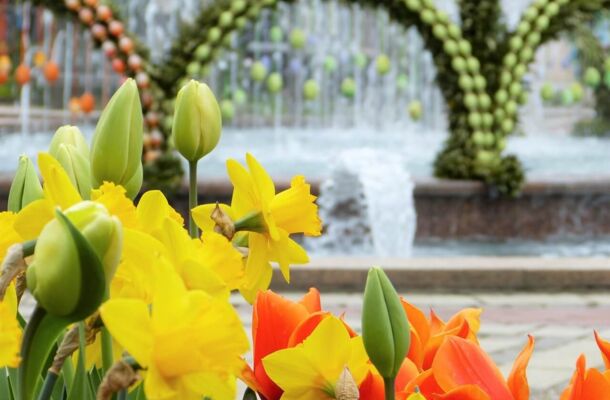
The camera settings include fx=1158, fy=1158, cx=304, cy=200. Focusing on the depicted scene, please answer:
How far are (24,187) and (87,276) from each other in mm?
269

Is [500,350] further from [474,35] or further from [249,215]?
[474,35]

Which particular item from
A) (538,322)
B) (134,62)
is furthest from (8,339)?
(134,62)

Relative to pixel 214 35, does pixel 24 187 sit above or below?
below

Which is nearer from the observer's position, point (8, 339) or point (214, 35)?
point (8, 339)

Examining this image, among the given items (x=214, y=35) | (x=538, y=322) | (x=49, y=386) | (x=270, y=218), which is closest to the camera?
(x=49, y=386)

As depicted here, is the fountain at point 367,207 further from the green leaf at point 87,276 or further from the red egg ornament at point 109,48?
the green leaf at point 87,276

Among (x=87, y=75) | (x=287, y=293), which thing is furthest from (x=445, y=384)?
(x=87, y=75)

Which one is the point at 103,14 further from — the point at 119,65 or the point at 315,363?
the point at 315,363

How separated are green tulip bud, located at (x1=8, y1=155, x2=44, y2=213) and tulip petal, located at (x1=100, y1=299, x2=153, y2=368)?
26cm

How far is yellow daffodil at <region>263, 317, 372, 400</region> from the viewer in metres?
0.63

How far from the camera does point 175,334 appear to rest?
0.51 meters

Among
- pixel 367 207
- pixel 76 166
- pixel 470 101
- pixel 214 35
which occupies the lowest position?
pixel 367 207

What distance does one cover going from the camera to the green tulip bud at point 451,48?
8148 millimetres

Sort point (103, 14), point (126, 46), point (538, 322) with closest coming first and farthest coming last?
point (538, 322)
point (126, 46)
point (103, 14)
